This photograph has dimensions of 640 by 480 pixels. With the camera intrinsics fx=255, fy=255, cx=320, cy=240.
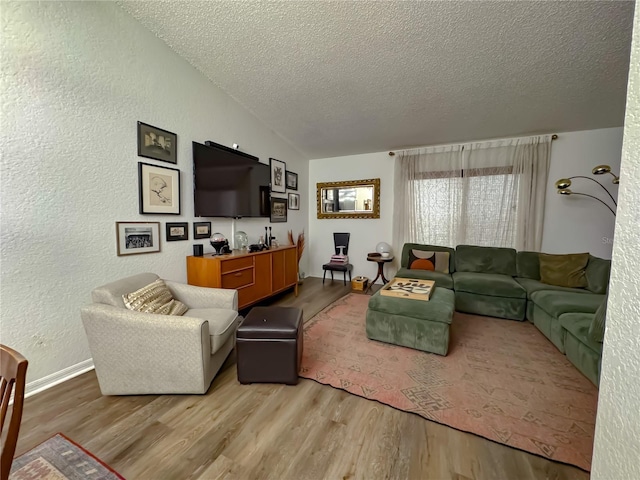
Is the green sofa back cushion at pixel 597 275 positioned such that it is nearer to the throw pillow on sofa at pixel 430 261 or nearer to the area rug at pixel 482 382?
the area rug at pixel 482 382

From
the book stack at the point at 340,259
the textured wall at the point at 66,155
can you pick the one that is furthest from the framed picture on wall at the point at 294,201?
the textured wall at the point at 66,155

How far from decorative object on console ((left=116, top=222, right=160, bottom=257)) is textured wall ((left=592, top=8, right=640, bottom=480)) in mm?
2922

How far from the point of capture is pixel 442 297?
249cm

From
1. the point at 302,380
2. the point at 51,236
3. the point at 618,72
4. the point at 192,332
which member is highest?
the point at 618,72

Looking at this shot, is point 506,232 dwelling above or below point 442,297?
above

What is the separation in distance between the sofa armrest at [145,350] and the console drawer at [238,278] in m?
1.12

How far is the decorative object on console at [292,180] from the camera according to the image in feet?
14.9

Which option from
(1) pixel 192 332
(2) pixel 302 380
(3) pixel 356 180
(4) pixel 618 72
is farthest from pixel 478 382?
(3) pixel 356 180

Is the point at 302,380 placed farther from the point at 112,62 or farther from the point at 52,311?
the point at 112,62

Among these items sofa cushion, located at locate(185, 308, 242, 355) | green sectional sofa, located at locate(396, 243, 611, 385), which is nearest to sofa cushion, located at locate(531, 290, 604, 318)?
green sectional sofa, located at locate(396, 243, 611, 385)

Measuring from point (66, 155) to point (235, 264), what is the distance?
5.38ft

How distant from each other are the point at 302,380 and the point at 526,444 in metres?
1.35

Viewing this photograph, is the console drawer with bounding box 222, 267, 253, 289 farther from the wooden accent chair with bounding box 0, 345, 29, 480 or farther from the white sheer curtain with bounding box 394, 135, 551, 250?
the white sheer curtain with bounding box 394, 135, 551, 250

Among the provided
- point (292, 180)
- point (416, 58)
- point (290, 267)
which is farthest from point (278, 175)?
point (416, 58)
